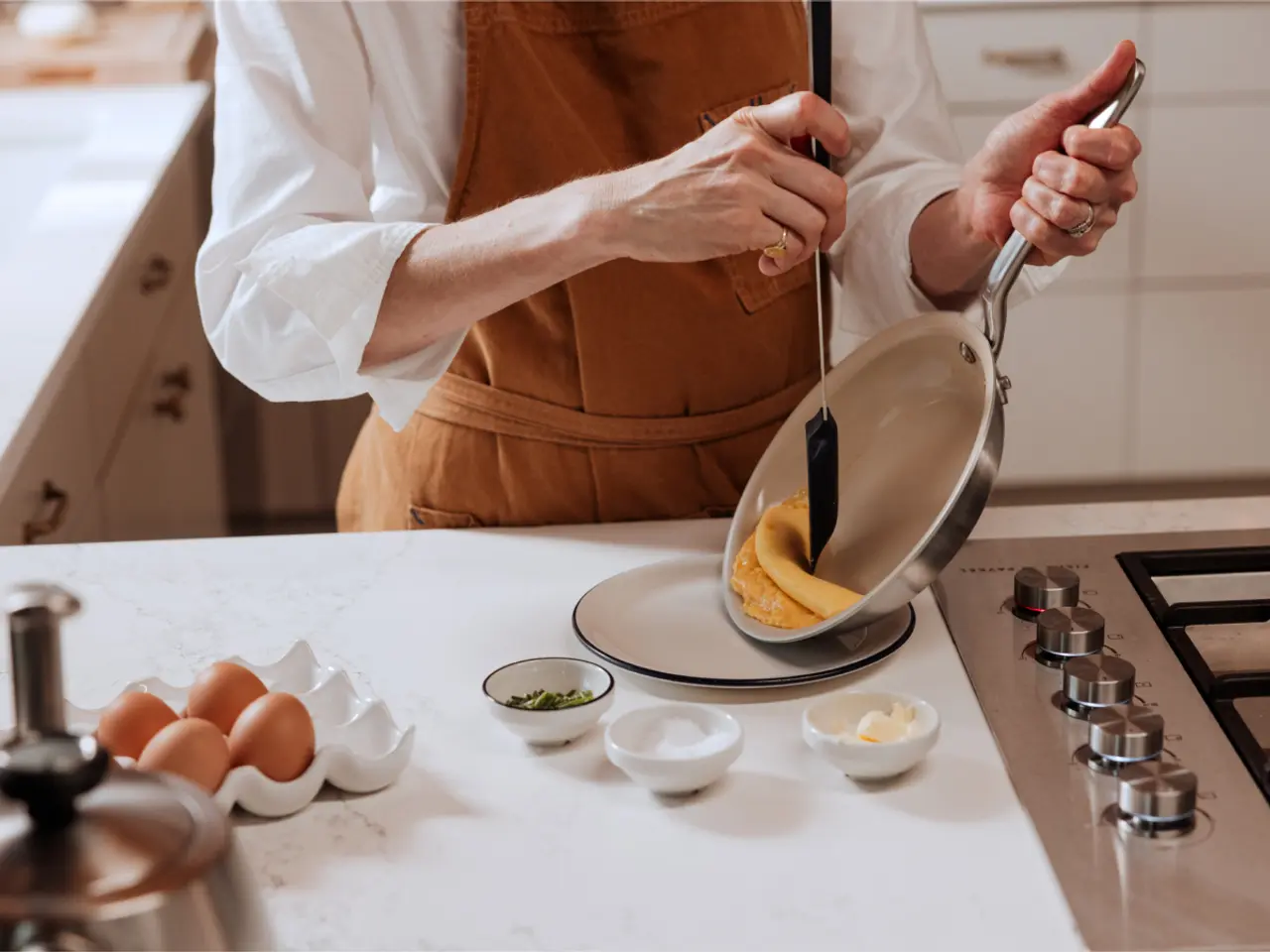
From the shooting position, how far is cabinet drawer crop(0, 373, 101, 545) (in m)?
1.36

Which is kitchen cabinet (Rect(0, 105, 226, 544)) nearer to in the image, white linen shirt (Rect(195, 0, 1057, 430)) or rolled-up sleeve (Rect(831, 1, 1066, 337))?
white linen shirt (Rect(195, 0, 1057, 430))

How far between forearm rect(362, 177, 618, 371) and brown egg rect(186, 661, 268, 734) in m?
0.35

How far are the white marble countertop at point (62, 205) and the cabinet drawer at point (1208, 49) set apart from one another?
1.60 m

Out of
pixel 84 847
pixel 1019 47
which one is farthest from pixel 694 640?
pixel 1019 47

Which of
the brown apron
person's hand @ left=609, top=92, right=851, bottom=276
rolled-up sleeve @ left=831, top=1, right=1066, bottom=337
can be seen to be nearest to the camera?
person's hand @ left=609, top=92, right=851, bottom=276

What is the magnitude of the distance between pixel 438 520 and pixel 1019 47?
1.67 m

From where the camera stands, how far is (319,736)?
837 millimetres

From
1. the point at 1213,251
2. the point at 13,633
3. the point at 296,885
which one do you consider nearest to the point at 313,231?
the point at 296,885

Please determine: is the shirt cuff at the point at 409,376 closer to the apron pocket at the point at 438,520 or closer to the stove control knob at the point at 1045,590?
the apron pocket at the point at 438,520

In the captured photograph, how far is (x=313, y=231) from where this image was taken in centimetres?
108

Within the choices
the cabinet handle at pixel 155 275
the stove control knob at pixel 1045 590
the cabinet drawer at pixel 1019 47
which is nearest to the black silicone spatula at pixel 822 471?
the stove control knob at pixel 1045 590

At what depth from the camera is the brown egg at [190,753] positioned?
0.75 m

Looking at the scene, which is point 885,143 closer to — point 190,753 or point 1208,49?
point 190,753

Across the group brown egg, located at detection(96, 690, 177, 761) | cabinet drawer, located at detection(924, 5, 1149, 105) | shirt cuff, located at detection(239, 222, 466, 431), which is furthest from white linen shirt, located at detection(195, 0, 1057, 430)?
cabinet drawer, located at detection(924, 5, 1149, 105)
